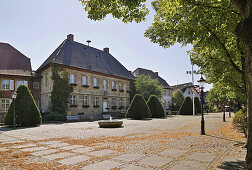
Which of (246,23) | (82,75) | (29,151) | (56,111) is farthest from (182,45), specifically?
(82,75)

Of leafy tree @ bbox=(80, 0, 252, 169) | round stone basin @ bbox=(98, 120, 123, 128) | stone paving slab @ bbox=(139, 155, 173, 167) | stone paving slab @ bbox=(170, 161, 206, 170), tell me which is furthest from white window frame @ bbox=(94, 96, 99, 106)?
stone paving slab @ bbox=(170, 161, 206, 170)

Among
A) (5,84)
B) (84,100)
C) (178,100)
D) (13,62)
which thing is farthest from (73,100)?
(178,100)

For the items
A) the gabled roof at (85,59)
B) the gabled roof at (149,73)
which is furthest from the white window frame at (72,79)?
the gabled roof at (149,73)

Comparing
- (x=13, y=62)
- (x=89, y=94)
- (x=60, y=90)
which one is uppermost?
(x=13, y=62)

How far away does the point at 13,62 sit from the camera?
1093 inches

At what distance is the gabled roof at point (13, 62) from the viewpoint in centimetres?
2642

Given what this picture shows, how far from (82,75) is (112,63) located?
9.81 meters

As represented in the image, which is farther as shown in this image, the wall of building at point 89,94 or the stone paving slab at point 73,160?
the wall of building at point 89,94

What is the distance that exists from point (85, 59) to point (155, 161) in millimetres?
28297

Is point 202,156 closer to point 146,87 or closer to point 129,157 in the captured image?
point 129,157

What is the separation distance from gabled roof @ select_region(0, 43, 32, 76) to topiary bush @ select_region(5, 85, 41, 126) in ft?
38.6

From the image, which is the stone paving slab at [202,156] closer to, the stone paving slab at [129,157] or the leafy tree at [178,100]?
the stone paving slab at [129,157]

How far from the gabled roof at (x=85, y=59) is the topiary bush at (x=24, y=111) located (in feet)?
34.0

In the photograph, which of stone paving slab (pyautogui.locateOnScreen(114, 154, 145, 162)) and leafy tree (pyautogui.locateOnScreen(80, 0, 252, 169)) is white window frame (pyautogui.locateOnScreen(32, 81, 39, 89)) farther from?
stone paving slab (pyautogui.locateOnScreen(114, 154, 145, 162))
